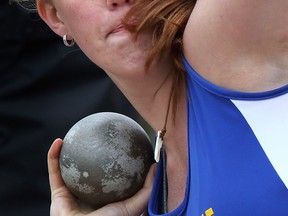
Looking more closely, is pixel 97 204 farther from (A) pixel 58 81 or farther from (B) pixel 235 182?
(A) pixel 58 81

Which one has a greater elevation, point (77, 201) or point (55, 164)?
point (55, 164)

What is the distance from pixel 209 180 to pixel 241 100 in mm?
257

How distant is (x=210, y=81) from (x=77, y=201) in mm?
973

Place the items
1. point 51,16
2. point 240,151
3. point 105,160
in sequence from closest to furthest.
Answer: point 240,151, point 105,160, point 51,16

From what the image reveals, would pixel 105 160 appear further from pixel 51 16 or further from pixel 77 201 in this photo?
pixel 51 16

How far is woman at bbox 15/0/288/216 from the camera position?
5.63ft

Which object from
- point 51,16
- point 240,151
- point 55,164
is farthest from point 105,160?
point 240,151

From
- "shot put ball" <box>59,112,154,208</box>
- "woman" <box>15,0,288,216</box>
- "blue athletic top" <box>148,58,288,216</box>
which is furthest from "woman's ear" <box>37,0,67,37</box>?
"blue athletic top" <box>148,58,288,216</box>

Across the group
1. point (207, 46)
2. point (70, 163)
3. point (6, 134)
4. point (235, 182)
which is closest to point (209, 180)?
point (235, 182)

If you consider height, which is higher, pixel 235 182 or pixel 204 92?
pixel 204 92

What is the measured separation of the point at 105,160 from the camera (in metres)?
2.36

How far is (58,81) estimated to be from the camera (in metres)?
3.61

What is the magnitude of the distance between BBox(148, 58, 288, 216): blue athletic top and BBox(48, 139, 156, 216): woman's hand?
512 millimetres

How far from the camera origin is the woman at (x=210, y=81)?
1.71m
